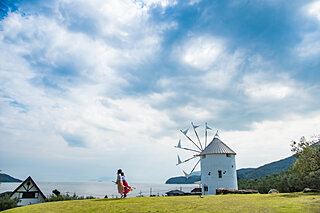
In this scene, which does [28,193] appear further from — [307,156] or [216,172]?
[307,156]

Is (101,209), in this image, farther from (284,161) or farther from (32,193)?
(284,161)

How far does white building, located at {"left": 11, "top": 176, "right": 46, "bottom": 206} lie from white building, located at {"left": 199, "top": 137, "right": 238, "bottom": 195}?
2481cm

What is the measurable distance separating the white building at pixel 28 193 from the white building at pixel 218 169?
24809mm

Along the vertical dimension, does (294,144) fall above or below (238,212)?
above

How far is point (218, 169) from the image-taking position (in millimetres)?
34344

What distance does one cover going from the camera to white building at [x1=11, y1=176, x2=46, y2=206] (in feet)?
119

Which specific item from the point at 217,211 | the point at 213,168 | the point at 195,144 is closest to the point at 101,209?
the point at 217,211

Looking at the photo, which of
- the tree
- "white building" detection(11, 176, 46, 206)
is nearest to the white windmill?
the tree

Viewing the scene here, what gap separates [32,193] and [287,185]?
4543cm

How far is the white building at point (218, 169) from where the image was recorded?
34000 millimetres

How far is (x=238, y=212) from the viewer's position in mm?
11680

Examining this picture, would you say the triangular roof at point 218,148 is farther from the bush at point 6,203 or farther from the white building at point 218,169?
the bush at point 6,203

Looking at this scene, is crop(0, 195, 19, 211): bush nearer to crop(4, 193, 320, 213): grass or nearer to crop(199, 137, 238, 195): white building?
crop(4, 193, 320, 213): grass

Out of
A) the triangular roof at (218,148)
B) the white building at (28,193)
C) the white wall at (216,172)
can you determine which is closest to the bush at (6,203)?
the white building at (28,193)
